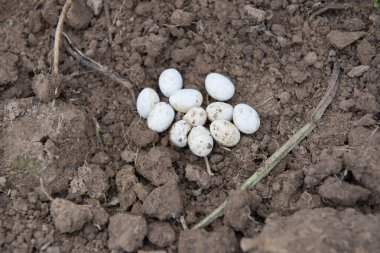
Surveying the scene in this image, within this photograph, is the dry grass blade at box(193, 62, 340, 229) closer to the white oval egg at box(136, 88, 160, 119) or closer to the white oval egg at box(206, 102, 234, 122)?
the white oval egg at box(206, 102, 234, 122)

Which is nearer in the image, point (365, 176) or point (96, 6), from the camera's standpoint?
point (365, 176)

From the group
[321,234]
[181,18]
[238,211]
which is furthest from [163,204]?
[181,18]

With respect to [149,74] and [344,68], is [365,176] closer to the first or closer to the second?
[344,68]

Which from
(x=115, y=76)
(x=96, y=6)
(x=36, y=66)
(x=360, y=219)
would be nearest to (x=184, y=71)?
(x=115, y=76)

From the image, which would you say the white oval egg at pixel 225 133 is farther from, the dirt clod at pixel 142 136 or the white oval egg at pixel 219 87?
the dirt clod at pixel 142 136

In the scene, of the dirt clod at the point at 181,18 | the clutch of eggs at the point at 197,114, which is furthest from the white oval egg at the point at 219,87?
the dirt clod at the point at 181,18

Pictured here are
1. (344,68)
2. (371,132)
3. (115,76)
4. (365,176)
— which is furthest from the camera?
(115,76)

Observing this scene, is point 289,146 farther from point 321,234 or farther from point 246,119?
point 321,234
